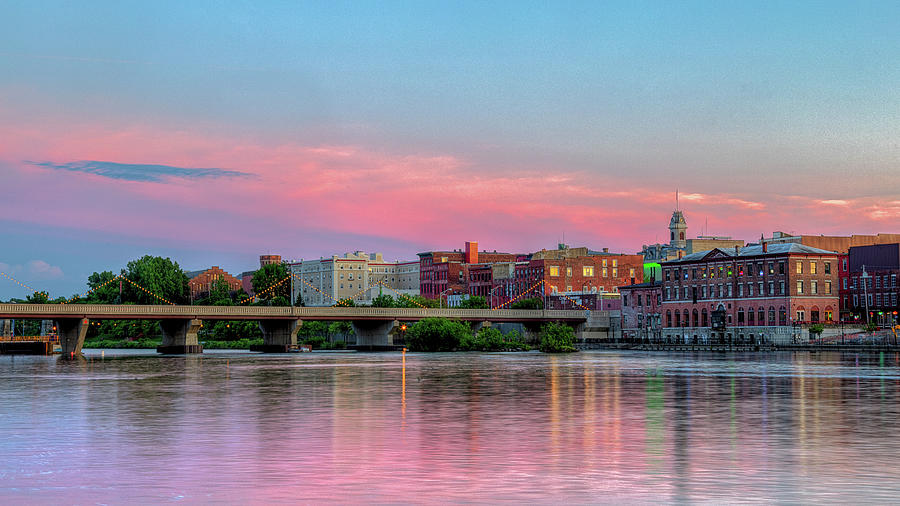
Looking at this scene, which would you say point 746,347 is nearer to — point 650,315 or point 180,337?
point 650,315

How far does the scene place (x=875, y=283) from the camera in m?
168

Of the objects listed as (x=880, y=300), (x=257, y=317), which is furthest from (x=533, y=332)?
(x=880, y=300)

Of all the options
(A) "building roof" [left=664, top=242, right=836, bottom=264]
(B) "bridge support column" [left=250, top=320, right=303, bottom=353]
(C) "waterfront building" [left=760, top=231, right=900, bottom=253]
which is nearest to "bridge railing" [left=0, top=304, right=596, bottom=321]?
(B) "bridge support column" [left=250, top=320, right=303, bottom=353]

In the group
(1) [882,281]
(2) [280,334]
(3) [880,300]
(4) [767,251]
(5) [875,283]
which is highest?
(4) [767,251]

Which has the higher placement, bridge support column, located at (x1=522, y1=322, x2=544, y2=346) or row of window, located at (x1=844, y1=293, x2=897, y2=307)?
row of window, located at (x1=844, y1=293, x2=897, y2=307)

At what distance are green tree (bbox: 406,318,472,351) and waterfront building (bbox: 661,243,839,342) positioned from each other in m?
41.6

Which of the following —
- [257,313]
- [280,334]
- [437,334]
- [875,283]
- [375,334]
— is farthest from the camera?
[375,334]

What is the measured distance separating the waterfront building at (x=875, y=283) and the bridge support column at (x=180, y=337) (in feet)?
328

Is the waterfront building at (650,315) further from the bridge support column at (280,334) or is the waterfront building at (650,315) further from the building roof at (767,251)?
the bridge support column at (280,334)

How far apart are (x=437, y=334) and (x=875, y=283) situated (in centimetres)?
6891

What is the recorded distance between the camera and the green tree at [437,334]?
162 meters

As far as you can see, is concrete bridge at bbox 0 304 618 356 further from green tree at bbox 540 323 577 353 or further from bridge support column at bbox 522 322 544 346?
green tree at bbox 540 323 577 353

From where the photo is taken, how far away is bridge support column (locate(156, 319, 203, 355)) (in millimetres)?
159500

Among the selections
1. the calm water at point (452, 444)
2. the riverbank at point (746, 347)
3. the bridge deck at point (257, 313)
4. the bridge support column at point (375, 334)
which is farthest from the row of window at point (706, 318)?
the calm water at point (452, 444)
